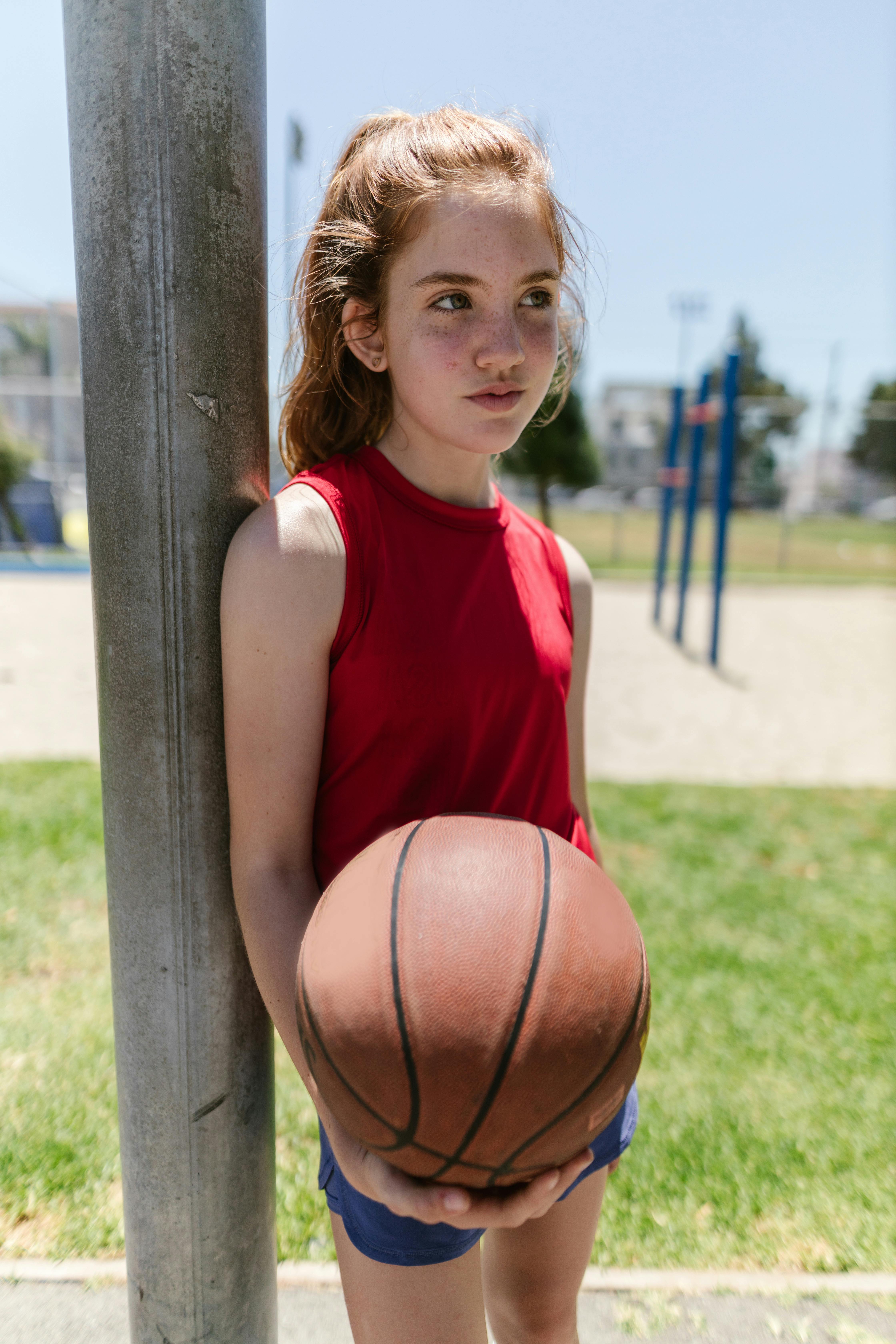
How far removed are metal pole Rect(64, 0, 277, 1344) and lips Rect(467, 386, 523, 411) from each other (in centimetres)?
35

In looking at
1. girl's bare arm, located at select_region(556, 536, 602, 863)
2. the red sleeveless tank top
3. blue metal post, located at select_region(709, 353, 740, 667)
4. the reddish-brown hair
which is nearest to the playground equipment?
blue metal post, located at select_region(709, 353, 740, 667)

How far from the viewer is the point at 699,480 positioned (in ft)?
37.9

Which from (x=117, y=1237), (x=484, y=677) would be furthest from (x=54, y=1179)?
(x=484, y=677)

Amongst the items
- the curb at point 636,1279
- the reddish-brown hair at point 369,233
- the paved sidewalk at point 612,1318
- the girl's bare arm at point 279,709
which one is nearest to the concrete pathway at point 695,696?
the curb at point 636,1279

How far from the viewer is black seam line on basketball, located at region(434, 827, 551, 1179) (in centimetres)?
109

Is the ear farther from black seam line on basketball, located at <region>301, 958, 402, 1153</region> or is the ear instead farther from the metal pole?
black seam line on basketball, located at <region>301, 958, 402, 1153</region>

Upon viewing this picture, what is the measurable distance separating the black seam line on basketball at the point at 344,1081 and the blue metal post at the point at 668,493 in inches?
448

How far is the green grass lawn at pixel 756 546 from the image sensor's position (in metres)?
22.4

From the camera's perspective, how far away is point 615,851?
518 cm

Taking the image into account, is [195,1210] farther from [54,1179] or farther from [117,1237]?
[54,1179]

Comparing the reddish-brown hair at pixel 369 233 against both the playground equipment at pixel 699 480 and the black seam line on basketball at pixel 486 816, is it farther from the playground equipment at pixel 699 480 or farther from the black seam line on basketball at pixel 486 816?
the playground equipment at pixel 699 480

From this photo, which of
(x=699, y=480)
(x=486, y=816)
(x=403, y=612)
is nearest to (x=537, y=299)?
(x=403, y=612)

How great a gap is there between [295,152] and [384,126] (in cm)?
1750

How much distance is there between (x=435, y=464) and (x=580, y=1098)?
3.18 ft
